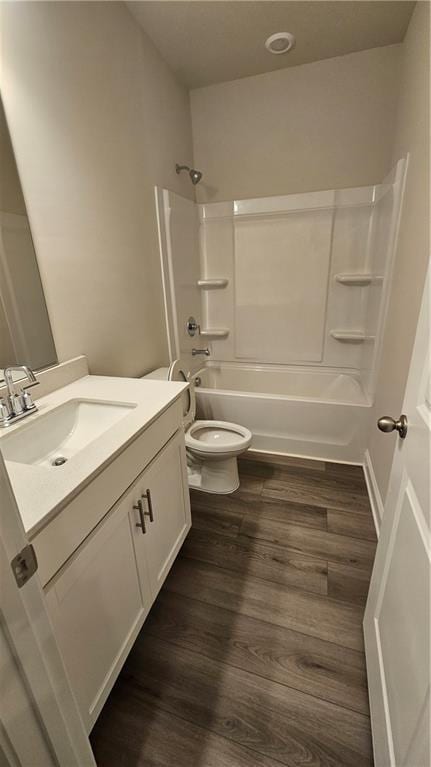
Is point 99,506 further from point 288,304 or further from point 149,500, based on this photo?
point 288,304

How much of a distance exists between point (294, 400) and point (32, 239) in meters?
1.72

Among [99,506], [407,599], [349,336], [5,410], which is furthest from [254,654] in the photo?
[349,336]

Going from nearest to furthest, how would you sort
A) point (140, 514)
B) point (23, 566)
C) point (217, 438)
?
1. point (23, 566)
2. point (140, 514)
3. point (217, 438)

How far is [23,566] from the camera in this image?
454 mm

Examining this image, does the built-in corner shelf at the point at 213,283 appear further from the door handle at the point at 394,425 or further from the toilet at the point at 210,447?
the door handle at the point at 394,425

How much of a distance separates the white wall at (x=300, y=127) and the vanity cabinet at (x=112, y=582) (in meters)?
2.18

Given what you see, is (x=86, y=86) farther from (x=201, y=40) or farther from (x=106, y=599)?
(x=106, y=599)

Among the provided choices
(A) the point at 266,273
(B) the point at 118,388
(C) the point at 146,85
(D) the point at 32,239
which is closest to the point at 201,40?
(C) the point at 146,85

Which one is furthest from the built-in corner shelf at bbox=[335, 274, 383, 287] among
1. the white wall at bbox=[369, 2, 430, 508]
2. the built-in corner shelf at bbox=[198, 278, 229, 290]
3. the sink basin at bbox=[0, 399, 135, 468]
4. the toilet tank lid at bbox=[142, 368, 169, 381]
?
the sink basin at bbox=[0, 399, 135, 468]

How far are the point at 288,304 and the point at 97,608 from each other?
2408mm

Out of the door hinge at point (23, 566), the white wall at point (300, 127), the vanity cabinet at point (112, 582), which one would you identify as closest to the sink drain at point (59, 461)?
the vanity cabinet at point (112, 582)

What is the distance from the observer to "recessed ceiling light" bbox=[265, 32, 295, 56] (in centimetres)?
184

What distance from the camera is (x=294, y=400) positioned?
7.27 feet

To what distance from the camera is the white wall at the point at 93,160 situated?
1.20 meters
